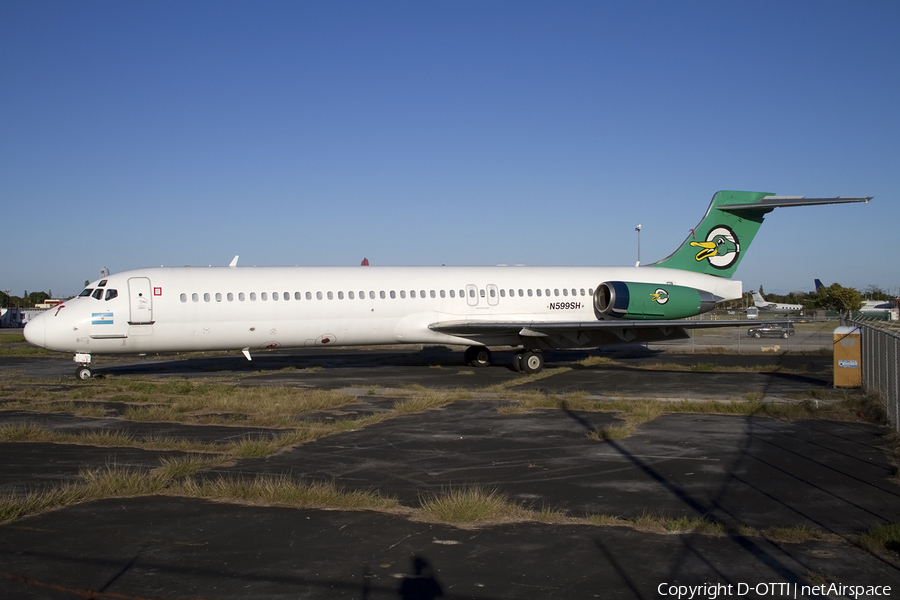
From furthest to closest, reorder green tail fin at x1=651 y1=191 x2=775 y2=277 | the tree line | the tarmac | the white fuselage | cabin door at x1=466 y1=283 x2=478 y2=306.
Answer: the tree line < green tail fin at x1=651 y1=191 x2=775 y2=277 < cabin door at x1=466 y1=283 x2=478 y2=306 < the white fuselage < the tarmac

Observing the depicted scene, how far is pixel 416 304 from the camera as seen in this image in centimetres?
2447

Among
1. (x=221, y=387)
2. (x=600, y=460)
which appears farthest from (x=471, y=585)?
(x=221, y=387)

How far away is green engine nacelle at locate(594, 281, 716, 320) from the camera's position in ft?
84.4

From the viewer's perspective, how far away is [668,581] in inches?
235

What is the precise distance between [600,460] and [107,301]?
15.7 metres

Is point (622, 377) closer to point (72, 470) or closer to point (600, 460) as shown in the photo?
point (600, 460)

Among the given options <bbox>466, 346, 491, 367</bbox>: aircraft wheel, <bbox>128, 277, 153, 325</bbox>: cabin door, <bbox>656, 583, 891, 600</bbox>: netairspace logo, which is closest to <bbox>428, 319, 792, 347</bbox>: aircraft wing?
<bbox>466, 346, 491, 367</bbox>: aircraft wheel

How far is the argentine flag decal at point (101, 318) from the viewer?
20.7 metres

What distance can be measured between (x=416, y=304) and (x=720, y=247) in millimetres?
11944

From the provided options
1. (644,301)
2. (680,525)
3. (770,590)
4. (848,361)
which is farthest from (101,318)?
(848,361)

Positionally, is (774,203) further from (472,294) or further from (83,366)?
(83,366)

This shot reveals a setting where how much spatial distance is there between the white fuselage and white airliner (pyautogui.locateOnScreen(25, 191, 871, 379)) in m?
0.04

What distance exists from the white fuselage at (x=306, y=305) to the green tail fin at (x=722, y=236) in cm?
91

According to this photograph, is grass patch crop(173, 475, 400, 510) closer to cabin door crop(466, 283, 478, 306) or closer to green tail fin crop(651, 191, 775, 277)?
cabin door crop(466, 283, 478, 306)
